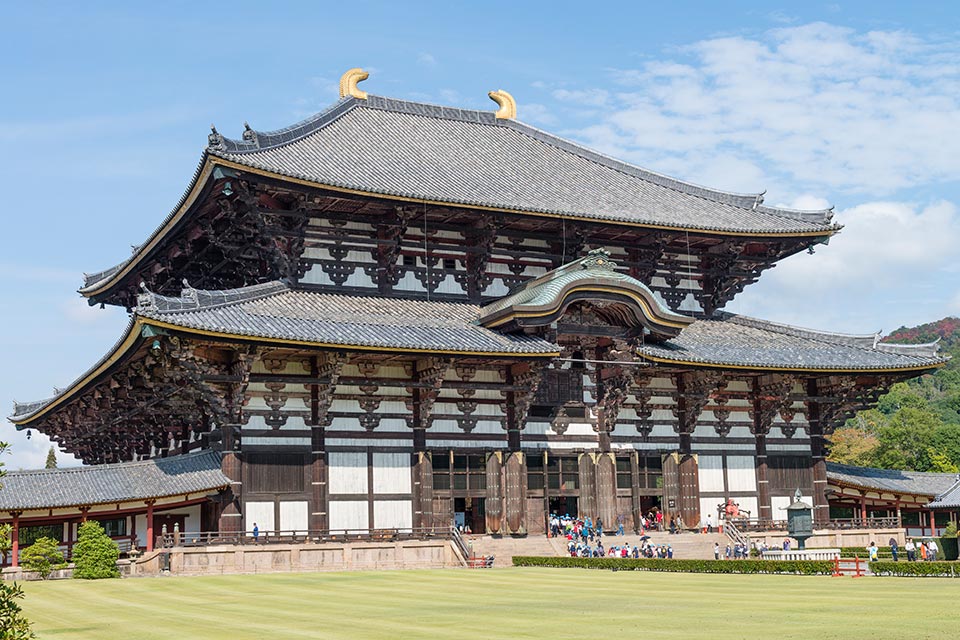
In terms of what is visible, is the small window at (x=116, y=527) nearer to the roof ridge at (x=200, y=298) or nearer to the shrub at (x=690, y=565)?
the roof ridge at (x=200, y=298)

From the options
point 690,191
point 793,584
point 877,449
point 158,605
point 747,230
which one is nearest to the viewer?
point 158,605

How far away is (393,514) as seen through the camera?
41.7m

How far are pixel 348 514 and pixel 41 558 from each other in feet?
34.0

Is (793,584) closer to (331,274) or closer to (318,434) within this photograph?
(318,434)

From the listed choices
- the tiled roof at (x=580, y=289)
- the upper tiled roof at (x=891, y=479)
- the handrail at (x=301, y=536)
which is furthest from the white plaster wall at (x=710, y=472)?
the handrail at (x=301, y=536)

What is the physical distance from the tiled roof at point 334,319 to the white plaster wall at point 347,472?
479cm

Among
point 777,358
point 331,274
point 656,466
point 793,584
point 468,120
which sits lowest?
point 793,584

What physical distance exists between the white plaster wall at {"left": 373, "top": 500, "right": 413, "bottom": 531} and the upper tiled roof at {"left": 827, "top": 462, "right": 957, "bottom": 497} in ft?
68.5

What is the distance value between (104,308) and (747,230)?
33.0 meters

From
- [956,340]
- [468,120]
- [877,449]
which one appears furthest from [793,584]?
[956,340]

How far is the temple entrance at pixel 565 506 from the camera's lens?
45.8 m

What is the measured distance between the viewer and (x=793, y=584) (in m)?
28.8

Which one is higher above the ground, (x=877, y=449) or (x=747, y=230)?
(x=747, y=230)

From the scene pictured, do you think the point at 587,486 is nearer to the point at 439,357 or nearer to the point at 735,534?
the point at 735,534
